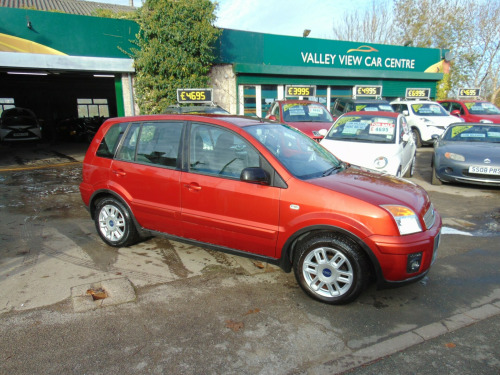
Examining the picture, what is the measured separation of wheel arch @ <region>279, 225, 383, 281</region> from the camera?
3137 mm

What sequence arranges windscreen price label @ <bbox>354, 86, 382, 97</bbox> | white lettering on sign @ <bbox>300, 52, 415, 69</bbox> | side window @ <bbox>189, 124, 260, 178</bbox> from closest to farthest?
side window @ <bbox>189, 124, 260, 178</bbox>
windscreen price label @ <bbox>354, 86, 382, 97</bbox>
white lettering on sign @ <bbox>300, 52, 415, 69</bbox>

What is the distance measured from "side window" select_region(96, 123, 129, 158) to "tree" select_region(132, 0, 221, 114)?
891cm

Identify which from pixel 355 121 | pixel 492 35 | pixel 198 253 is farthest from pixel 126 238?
pixel 492 35

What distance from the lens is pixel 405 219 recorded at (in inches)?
126

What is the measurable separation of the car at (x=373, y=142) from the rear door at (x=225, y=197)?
404 cm

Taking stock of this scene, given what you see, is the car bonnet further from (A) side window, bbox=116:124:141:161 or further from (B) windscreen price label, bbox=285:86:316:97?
(B) windscreen price label, bbox=285:86:316:97

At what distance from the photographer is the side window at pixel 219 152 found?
371 cm

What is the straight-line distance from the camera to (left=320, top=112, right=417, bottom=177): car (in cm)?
709

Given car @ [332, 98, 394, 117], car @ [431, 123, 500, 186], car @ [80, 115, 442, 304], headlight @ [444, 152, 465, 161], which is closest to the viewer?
car @ [80, 115, 442, 304]

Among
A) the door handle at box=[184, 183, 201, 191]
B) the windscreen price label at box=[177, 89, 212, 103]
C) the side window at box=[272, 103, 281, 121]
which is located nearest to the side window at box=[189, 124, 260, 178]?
the door handle at box=[184, 183, 201, 191]

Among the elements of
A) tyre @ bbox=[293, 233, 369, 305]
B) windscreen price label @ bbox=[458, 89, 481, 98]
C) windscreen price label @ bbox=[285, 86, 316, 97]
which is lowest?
tyre @ bbox=[293, 233, 369, 305]

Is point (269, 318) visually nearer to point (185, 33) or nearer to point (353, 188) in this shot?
point (353, 188)

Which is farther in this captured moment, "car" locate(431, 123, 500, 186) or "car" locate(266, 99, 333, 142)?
"car" locate(266, 99, 333, 142)

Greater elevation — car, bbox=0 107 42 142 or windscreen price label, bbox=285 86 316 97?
windscreen price label, bbox=285 86 316 97
